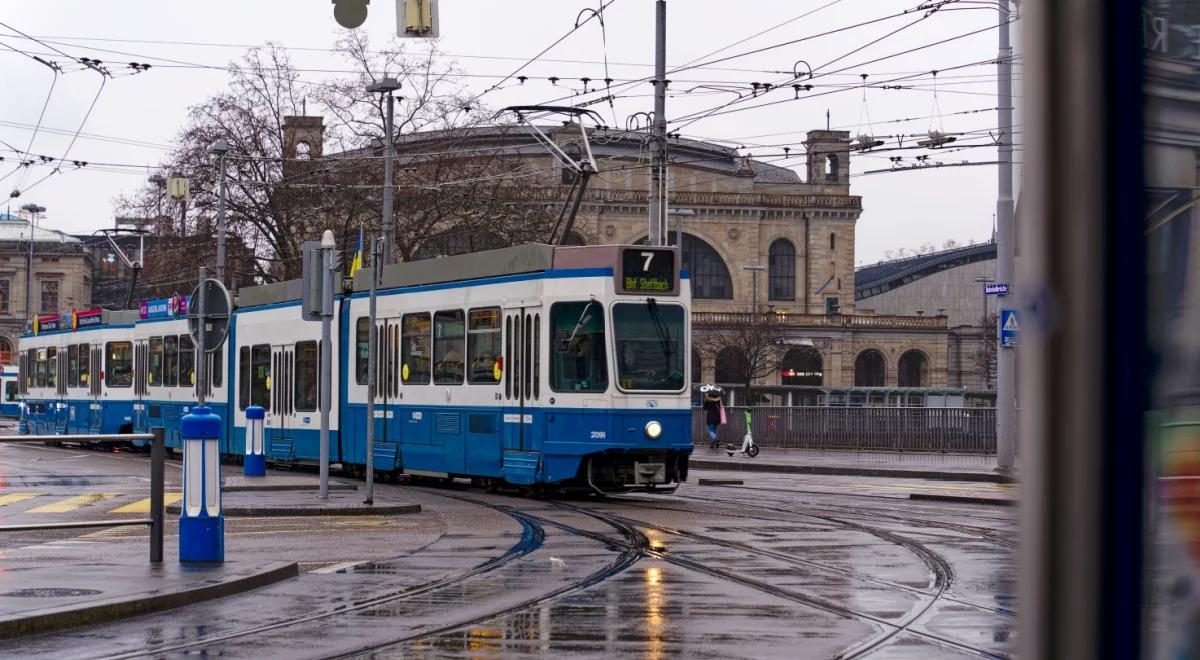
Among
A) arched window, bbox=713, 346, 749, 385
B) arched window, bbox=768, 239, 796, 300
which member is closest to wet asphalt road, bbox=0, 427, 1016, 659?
arched window, bbox=713, 346, 749, 385

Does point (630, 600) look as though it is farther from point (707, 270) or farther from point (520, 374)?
point (707, 270)

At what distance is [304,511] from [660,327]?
16.5ft

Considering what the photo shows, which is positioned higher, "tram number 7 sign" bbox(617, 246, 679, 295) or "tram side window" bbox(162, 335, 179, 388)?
"tram number 7 sign" bbox(617, 246, 679, 295)

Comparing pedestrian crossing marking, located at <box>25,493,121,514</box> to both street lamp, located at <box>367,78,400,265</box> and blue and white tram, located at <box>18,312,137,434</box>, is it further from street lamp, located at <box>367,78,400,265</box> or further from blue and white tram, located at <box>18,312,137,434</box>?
blue and white tram, located at <box>18,312,137,434</box>

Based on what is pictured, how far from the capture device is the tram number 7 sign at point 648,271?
19812 millimetres

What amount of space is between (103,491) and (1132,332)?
Result: 21.8 meters

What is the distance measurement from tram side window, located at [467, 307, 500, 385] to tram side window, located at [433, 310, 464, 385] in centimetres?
27

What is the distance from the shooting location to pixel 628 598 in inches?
417

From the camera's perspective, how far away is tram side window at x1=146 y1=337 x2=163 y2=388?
35.1m

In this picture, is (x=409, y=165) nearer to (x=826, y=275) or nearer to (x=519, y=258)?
(x=519, y=258)

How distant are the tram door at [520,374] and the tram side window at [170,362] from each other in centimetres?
1540

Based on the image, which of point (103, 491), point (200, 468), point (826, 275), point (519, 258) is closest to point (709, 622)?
point (200, 468)

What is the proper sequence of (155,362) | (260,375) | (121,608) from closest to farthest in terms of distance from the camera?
1. (121,608)
2. (260,375)
3. (155,362)

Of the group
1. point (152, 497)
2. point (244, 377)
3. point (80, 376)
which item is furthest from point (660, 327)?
point (80, 376)
